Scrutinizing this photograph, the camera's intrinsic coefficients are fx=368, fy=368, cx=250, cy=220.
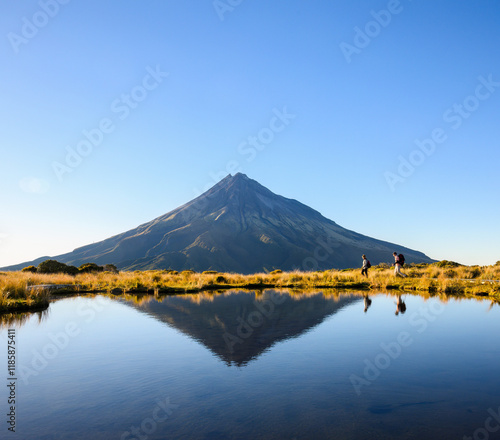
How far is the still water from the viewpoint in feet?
16.4

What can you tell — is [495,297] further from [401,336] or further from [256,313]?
[256,313]

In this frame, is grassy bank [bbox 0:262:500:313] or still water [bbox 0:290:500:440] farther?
grassy bank [bbox 0:262:500:313]

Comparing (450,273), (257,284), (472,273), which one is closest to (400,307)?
(257,284)

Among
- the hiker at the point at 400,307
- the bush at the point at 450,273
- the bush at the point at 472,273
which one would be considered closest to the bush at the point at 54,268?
the hiker at the point at 400,307

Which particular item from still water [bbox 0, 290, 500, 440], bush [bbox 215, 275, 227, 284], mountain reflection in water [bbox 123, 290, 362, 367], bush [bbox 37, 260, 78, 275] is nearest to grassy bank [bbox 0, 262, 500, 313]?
bush [bbox 215, 275, 227, 284]

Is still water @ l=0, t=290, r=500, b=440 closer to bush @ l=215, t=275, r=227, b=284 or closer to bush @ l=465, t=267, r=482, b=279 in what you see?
bush @ l=215, t=275, r=227, b=284

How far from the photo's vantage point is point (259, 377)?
6.96 meters

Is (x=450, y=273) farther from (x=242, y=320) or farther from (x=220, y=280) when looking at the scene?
(x=242, y=320)

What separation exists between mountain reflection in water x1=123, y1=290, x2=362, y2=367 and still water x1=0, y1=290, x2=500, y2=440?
70 mm

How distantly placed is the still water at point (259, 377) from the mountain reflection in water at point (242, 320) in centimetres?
7

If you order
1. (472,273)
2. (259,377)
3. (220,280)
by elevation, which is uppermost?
(472,273)

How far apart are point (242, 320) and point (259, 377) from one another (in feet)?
18.9

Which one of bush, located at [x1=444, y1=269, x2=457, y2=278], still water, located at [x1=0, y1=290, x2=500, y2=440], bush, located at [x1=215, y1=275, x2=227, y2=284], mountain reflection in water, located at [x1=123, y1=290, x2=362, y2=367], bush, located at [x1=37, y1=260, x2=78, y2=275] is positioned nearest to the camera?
still water, located at [x1=0, y1=290, x2=500, y2=440]

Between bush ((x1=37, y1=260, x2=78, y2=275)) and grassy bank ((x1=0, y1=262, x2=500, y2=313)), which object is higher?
bush ((x1=37, y1=260, x2=78, y2=275))
